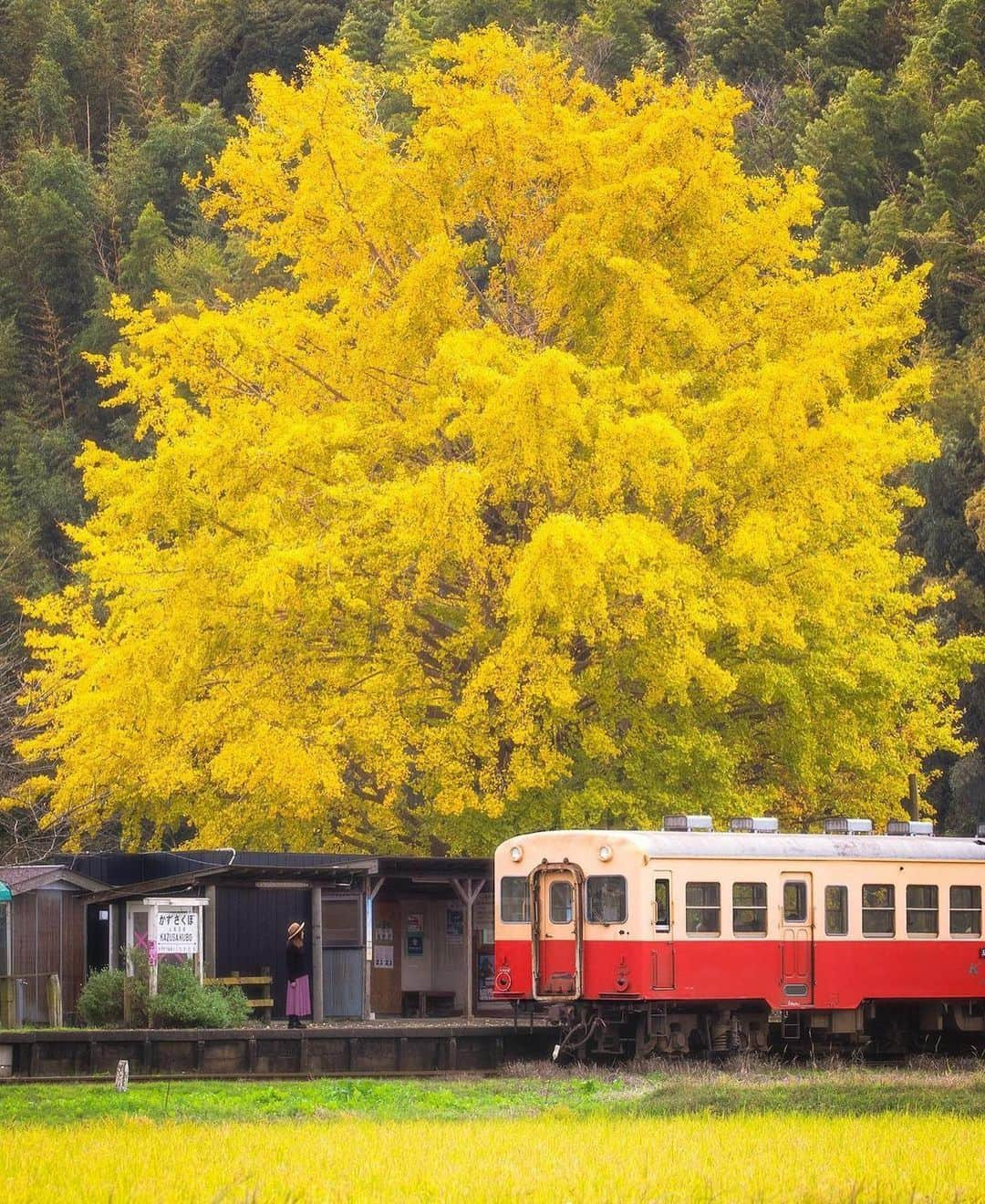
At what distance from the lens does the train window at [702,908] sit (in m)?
26.3

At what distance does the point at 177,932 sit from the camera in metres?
28.1

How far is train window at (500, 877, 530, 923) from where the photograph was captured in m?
27.3

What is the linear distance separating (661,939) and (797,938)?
220cm

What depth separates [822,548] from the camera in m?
32.3

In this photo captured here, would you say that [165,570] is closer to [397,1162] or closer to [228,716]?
[228,716]

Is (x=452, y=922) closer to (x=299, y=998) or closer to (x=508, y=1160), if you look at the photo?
(x=299, y=998)

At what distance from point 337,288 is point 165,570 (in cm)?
569

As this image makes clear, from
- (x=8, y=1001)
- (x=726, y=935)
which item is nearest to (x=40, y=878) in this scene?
(x=8, y=1001)

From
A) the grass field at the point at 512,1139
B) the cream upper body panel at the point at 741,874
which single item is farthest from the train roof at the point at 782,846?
the grass field at the point at 512,1139

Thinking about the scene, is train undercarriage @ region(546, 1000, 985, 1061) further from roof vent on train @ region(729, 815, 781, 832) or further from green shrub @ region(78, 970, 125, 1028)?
green shrub @ region(78, 970, 125, 1028)

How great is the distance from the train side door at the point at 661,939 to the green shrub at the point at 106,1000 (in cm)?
701

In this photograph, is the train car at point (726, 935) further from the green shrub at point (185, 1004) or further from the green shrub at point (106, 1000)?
the green shrub at point (106, 1000)

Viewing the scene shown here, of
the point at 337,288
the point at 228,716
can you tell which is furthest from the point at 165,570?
the point at 337,288

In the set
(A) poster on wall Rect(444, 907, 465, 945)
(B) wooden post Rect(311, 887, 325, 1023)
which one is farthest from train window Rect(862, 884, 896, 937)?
(A) poster on wall Rect(444, 907, 465, 945)
